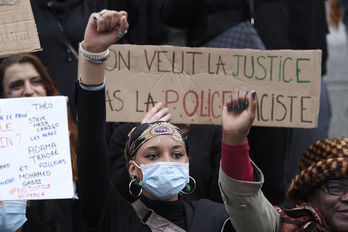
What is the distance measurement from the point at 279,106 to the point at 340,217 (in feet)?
3.80

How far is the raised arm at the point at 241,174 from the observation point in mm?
3523

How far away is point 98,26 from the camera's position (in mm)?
3863

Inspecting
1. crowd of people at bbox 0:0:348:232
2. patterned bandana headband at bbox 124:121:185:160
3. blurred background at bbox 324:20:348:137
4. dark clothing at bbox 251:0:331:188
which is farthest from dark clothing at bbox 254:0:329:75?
patterned bandana headband at bbox 124:121:185:160

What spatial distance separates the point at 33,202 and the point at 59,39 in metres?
1.58

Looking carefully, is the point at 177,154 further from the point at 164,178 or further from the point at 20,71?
the point at 20,71

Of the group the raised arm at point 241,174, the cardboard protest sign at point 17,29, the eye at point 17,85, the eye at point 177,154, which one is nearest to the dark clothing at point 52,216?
the eye at point 177,154

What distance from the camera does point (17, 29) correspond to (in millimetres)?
4547

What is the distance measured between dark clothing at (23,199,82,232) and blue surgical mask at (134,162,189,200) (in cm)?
44

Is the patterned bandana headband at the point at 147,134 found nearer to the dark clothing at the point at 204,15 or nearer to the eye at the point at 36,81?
the eye at the point at 36,81

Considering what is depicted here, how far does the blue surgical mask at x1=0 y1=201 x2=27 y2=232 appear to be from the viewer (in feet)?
13.8

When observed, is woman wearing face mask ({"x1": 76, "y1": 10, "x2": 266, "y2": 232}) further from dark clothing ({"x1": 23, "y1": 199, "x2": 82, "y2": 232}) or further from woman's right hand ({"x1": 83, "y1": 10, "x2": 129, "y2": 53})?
dark clothing ({"x1": 23, "y1": 199, "x2": 82, "y2": 232})

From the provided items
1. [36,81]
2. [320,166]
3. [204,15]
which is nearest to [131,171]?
[320,166]

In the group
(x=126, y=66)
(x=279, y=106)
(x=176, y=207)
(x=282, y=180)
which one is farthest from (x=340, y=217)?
(x=282, y=180)

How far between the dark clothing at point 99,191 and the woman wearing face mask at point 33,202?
31cm
